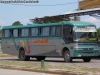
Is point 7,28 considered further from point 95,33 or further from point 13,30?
point 95,33

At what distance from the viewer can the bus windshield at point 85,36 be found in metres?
28.3

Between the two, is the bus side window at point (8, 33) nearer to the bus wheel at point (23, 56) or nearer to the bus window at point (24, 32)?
the bus window at point (24, 32)

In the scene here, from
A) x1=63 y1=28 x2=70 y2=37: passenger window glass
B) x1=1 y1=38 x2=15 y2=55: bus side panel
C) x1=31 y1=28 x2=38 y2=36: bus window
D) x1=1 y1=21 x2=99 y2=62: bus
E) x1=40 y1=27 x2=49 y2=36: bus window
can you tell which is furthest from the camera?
x1=1 y1=38 x2=15 y2=55: bus side panel

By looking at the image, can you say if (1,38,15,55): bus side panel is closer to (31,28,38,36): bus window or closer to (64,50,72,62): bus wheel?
(31,28,38,36): bus window

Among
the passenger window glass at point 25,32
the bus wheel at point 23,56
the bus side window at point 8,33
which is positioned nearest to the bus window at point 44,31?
the passenger window glass at point 25,32

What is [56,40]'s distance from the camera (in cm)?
2988

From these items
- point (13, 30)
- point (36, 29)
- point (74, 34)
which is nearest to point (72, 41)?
point (74, 34)

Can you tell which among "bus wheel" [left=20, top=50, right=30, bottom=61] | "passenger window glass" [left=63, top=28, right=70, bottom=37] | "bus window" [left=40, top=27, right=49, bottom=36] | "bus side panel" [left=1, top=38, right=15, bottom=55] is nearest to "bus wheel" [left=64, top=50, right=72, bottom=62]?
"passenger window glass" [left=63, top=28, right=70, bottom=37]

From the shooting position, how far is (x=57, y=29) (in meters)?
29.9

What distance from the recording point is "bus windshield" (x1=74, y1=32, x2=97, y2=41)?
93.0ft

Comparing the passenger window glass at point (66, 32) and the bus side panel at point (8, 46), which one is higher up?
the passenger window glass at point (66, 32)

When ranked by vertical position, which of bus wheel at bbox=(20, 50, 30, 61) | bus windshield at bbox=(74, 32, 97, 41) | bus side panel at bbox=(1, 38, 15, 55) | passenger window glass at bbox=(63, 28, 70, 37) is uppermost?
passenger window glass at bbox=(63, 28, 70, 37)

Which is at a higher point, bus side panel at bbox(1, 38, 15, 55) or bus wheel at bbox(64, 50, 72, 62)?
bus side panel at bbox(1, 38, 15, 55)

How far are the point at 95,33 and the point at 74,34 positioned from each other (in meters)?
2.08
